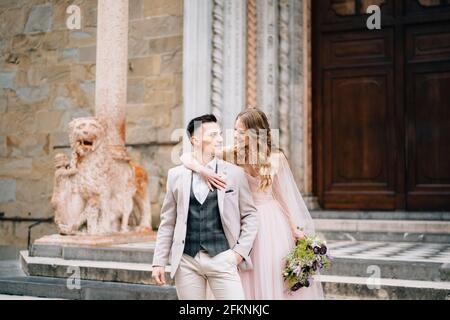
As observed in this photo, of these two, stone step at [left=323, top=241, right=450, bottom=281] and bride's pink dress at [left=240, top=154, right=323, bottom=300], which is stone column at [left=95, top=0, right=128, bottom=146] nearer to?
stone step at [left=323, top=241, right=450, bottom=281]

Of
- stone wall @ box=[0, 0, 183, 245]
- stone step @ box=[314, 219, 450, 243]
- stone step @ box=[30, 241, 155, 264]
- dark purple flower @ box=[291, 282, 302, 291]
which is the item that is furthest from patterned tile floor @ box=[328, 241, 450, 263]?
stone wall @ box=[0, 0, 183, 245]

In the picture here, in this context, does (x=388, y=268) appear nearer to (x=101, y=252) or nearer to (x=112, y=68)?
(x=101, y=252)

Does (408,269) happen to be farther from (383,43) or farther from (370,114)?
(383,43)

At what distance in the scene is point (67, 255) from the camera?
5.98 metres

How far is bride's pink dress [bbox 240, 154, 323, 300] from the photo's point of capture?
305 centimetres

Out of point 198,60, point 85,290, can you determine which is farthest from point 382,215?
point 85,290

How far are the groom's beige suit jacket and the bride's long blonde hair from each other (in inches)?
5.5

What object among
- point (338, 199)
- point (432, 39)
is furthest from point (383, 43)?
point (338, 199)

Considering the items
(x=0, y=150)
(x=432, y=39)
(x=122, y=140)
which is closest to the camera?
(x=122, y=140)

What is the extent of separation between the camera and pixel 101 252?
5828 millimetres

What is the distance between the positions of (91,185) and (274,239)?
11.4 ft

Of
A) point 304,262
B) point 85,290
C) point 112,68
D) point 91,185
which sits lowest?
point 85,290

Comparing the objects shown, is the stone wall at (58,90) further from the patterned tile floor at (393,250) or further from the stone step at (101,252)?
the patterned tile floor at (393,250)
